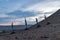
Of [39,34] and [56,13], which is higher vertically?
[56,13]

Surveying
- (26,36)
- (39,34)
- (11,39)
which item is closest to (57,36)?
(39,34)

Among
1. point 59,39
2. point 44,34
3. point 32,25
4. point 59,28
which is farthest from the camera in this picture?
point 32,25

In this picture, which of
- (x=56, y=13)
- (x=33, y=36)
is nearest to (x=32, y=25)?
(x=56, y=13)

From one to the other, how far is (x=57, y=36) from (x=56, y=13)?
8987 mm

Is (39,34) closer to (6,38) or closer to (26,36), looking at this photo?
(26,36)

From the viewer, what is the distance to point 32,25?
1060 inches

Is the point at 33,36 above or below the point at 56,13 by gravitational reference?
below

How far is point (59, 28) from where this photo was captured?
68.3ft

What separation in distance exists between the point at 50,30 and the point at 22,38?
2949 millimetres

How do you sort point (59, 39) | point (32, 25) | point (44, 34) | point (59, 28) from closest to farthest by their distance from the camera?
point (59, 39), point (44, 34), point (59, 28), point (32, 25)

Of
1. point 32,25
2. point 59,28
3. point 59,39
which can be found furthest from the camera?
point 32,25

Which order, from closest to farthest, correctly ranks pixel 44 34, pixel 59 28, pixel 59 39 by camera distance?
pixel 59 39 < pixel 44 34 < pixel 59 28

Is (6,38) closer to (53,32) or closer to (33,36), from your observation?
(33,36)

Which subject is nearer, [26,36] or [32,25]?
[26,36]
